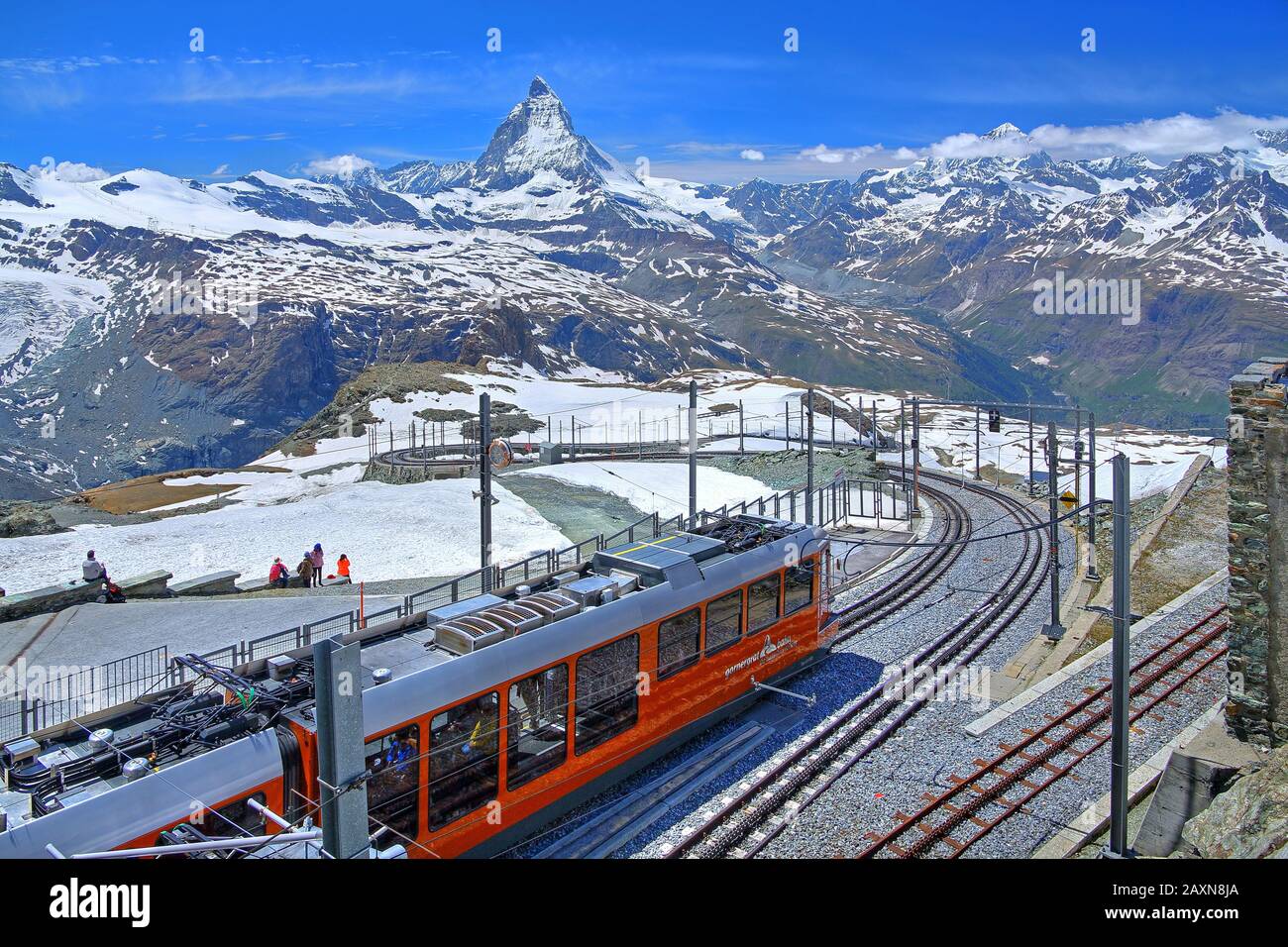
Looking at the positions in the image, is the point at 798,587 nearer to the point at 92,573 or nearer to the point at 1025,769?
the point at 1025,769

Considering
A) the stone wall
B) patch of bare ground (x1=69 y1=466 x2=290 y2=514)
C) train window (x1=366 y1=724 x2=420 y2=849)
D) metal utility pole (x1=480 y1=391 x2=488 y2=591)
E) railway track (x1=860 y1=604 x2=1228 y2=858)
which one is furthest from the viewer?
patch of bare ground (x1=69 y1=466 x2=290 y2=514)

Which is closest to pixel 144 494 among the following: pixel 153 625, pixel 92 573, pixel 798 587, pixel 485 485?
pixel 92 573

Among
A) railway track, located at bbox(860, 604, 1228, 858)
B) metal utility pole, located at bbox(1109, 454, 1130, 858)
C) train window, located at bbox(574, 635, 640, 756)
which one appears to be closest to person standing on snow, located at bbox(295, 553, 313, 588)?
train window, located at bbox(574, 635, 640, 756)

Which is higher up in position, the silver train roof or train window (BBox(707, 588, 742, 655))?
the silver train roof

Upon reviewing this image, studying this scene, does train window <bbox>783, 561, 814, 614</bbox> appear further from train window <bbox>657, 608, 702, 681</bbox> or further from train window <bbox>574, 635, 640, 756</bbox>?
train window <bbox>574, 635, 640, 756</bbox>

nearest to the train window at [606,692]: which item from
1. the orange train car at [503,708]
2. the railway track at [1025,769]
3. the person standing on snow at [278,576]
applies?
the orange train car at [503,708]
